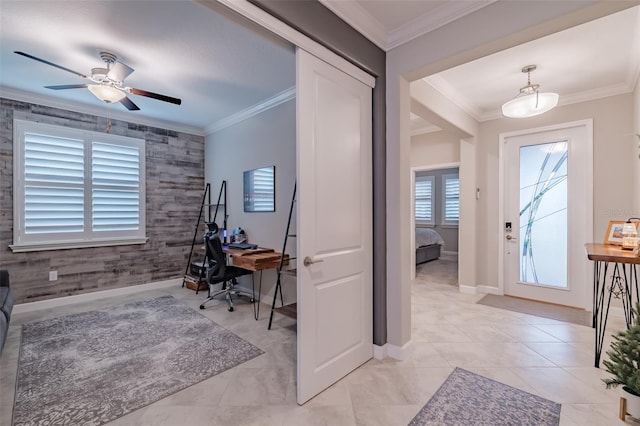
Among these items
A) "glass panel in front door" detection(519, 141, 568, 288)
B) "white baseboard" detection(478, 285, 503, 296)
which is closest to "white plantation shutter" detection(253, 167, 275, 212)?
"white baseboard" detection(478, 285, 503, 296)

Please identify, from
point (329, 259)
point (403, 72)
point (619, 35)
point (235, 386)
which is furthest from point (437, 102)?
point (235, 386)

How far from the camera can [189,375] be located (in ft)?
7.22

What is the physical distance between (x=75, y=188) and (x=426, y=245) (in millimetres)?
6614

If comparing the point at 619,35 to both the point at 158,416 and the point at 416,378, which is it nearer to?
the point at 416,378

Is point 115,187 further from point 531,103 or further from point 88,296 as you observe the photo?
point 531,103

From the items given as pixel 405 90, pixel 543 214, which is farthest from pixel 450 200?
pixel 405 90

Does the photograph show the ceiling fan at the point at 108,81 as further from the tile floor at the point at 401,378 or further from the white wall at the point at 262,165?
the tile floor at the point at 401,378

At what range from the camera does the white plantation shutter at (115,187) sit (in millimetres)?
4211

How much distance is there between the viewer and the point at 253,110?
4.27 meters

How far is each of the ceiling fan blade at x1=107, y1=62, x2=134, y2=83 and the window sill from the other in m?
2.54

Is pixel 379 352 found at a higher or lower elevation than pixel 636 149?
lower

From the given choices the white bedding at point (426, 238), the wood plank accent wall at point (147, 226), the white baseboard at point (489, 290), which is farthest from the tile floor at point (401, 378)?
the white bedding at point (426, 238)

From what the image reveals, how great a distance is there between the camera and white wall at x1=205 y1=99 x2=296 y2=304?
3.78 m

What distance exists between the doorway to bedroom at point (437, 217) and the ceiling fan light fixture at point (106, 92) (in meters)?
5.83
